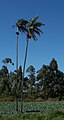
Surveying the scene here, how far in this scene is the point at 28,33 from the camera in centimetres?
4303

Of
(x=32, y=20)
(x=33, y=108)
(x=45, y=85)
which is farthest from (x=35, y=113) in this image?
(x=45, y=85)

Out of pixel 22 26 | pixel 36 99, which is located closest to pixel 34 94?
pixel 36 99

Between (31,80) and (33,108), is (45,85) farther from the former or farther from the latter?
(33,108)

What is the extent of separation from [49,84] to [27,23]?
38507mm

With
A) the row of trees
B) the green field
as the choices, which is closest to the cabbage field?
the green field

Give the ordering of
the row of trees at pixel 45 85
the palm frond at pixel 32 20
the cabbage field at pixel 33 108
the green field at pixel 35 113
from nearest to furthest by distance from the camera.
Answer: the green field at pixel 35 113, the cabbage field at pixel 33 108, the palm frond at pixel 32 20, the row of trees at pixel 45 85

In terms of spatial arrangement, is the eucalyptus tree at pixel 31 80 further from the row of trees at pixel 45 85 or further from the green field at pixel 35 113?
the green field at pixel 35 113

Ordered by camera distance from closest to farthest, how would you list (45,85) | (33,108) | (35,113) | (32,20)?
(35,113) < (32,20) < (33,108) < (45,85)

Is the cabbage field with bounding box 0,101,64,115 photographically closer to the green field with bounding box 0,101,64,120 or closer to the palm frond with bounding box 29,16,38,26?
the green field with bounding box 0,101,64,120

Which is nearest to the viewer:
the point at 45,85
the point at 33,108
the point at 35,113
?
the point at 35,113

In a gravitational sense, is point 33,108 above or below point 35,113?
above

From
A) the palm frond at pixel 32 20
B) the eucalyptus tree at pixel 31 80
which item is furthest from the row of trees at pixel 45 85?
the palm frond at pixel 32 20

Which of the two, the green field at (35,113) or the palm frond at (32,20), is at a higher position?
the palm frond at (32,20)

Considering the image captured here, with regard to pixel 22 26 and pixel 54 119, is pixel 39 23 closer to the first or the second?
pixel 22 26
